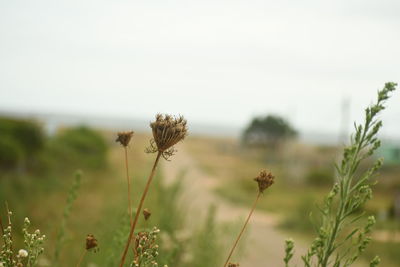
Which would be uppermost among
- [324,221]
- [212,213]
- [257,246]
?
[324,221]

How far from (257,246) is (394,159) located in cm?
1025

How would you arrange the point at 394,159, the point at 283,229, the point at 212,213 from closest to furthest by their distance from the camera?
the point at 212,213
the point at 283,229
the point at 394,159

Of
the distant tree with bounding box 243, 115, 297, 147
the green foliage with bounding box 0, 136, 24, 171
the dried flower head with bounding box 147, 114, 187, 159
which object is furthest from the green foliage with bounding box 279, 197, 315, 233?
the distant tree with bounding box 243, 115, 297, 147

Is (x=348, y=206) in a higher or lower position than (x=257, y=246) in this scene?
higher

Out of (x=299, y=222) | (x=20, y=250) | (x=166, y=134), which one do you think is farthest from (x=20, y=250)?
(x=299, y=222)

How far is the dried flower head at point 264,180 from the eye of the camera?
1299 mm

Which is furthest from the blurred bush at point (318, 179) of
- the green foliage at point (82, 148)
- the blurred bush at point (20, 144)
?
the blurred bush at point (20, 144)

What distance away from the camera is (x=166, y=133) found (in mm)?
1160

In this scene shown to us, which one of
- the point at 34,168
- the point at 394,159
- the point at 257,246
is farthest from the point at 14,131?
the point at 394,159

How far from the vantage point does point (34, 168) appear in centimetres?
1948

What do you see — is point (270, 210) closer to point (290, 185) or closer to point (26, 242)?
point (290, 185)

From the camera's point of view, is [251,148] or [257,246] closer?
[257,246]

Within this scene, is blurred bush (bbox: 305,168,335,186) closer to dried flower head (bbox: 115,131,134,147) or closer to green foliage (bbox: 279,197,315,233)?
green foliage (bbox: 279,197,315,233)

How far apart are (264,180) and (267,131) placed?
5858 centimetres
